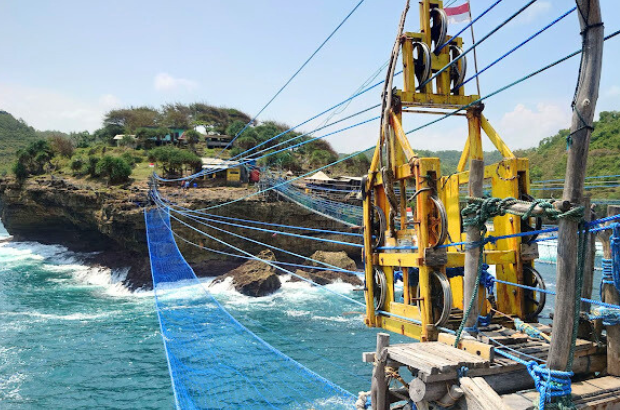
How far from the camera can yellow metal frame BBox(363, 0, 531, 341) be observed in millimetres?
5512

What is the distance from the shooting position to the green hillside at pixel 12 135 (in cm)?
8531

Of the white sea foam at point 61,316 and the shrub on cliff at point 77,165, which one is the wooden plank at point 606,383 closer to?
the white sea foam at point 61,316

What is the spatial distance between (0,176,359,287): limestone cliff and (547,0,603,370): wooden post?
2201 cm

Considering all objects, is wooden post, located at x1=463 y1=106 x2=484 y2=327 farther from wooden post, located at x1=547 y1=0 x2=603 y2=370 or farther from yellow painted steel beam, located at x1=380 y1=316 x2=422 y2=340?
yellow painted steel beam, located at x1=380 y1=316 x2=422 y2=340

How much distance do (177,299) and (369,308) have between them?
17.5 metres

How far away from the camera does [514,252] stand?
233 inches

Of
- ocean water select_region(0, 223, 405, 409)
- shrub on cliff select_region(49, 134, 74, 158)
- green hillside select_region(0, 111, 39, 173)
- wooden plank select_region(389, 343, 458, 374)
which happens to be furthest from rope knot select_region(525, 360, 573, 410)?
green hillside select_region(0, 111, 39, 173)

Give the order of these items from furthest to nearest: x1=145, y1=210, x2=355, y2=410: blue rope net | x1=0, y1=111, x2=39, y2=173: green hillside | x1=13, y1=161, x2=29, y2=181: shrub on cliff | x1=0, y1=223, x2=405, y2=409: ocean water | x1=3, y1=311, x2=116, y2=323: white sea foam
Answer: x1=0, y1=111, x2=39, y2=173: green hillside → x1=13, y1=161, x2=29, y2=181: shrub on cliff → x1=3, y1=311, x2=116, y2=323: white sea foam → x1=0, y1=223, x2=405, y2=409: ocean water → x1=145, y1=210, x2=355, y2=410: blue rope net

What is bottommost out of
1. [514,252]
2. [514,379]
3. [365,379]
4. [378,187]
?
[365,379]

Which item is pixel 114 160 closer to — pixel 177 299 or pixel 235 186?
pixel 235 186

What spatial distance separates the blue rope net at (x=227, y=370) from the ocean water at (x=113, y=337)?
674 millimetres

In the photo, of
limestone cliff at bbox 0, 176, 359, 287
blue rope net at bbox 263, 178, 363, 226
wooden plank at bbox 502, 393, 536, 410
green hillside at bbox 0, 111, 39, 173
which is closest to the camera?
wooden plank at bbox 502, 393, 536, 410

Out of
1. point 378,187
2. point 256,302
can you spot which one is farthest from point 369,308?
point 256,302

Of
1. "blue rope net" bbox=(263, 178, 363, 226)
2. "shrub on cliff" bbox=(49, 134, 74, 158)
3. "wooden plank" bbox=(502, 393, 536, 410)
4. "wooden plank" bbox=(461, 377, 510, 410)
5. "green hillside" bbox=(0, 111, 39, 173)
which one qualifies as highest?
"green hillside" bbox=(0, 111, 39, 173)
